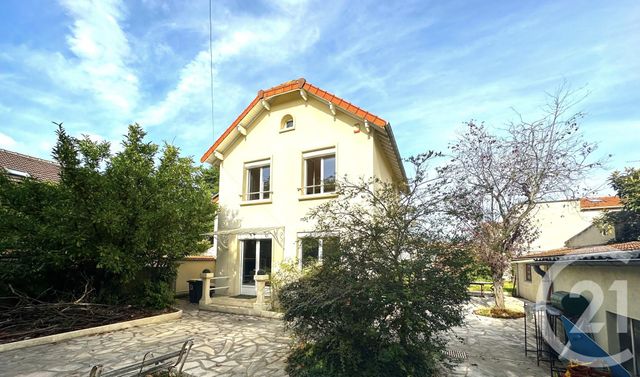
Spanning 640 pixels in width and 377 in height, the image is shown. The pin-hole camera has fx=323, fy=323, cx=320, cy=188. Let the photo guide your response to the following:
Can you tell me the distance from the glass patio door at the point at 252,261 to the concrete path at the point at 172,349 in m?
4.22

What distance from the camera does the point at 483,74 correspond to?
11.8 m

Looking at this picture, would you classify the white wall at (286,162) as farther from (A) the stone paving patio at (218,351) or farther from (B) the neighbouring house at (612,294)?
(B) the neighbouring house at (612,294)

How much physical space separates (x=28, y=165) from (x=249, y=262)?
22174 mm

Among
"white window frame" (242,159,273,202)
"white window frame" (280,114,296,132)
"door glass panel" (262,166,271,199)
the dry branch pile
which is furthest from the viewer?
"door glass panel" (262,166,271,199)

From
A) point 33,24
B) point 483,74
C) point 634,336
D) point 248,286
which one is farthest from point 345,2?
point 248,286

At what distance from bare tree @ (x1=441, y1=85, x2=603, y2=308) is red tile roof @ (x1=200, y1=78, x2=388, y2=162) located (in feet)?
16.5

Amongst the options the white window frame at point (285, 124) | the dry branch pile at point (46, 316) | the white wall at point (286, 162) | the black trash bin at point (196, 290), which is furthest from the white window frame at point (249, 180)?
the dry branch pile at point (46, 316)

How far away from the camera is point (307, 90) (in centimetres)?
1582

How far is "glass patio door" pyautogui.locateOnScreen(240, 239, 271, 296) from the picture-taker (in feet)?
53.5

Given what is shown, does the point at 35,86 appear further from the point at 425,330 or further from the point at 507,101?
the point at 507,101

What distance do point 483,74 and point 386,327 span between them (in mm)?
9995

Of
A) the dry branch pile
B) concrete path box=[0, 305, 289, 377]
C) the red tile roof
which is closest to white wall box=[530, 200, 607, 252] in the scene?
the red tile roof

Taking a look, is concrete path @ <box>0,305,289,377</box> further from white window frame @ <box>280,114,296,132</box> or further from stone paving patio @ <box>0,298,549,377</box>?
white window frame @ <box>280,114,296,132</box>

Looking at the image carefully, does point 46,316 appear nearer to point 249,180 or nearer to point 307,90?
point 249,180
